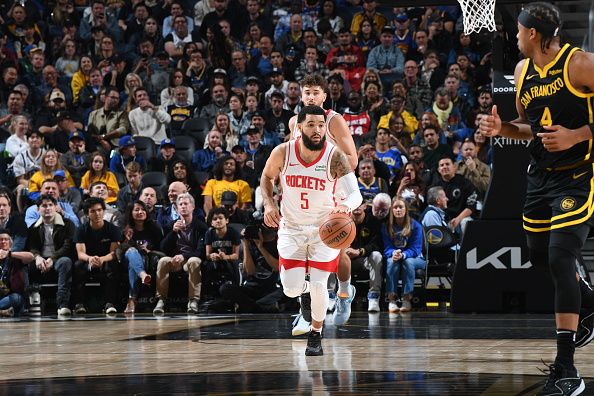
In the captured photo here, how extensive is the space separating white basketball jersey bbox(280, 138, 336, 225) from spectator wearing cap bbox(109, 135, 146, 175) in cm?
764

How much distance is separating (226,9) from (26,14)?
3.83 m

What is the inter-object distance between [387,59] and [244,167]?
3.48 metres

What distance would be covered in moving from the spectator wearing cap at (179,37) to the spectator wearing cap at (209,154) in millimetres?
3466

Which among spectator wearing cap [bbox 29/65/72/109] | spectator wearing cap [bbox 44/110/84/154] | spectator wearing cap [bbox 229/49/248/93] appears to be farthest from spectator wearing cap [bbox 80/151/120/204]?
spectator wearing cap [bbox 229/49/248/93]

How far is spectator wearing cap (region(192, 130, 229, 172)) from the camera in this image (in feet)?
49.8

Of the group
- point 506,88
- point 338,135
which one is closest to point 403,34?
point 506,88

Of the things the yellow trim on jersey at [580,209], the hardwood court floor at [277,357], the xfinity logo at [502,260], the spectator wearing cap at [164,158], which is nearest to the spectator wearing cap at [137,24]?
the spectator wearing cap at [164,158]

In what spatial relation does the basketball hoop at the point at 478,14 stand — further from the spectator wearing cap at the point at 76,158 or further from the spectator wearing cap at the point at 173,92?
the spectator wearing cap at the point at 173,92

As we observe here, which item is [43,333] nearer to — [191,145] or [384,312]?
[384,312]

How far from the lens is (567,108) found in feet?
19.2

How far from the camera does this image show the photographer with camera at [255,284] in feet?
41.4

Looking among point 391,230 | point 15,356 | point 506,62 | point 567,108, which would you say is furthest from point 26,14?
point 567,108

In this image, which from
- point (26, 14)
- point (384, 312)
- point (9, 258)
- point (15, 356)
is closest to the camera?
point (15, 356)

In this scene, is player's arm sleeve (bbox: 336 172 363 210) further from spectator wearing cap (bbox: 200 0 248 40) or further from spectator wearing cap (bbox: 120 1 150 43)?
spectator wearing cap (bbox: 120 1 150 43)
